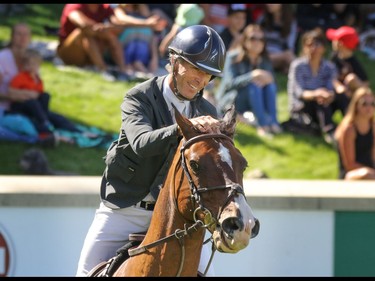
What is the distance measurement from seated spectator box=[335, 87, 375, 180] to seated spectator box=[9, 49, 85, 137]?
298 cm

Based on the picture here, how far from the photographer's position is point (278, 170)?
1088 cm

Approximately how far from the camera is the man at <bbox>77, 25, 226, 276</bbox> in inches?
189

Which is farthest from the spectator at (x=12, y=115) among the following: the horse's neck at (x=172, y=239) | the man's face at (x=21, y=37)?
the horse's neck at (x=172, y=239)

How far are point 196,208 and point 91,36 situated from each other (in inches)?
285

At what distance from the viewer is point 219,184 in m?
4.27

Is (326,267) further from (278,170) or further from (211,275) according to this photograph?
(278,170)

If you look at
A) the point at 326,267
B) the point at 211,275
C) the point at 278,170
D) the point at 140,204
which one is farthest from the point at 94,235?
the point at 278,170

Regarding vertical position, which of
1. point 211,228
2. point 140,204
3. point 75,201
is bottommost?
point 75,201

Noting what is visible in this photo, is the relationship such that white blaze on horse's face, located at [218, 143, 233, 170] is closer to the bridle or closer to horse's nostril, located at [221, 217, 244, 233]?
the bridle

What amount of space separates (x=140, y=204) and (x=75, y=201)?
2.11 m

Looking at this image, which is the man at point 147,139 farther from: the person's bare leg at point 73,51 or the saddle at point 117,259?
the person's bare leg at point 73,51

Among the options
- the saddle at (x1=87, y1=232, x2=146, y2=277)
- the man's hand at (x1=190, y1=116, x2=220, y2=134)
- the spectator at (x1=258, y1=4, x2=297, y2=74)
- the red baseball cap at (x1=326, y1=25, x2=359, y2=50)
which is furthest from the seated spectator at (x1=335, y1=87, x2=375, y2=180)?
the man's hand at (x1=190, y1=116, x2=220, y2=134)

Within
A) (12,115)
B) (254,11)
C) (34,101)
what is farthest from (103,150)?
(254,11)

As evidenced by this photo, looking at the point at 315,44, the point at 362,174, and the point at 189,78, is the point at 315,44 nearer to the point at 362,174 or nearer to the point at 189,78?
the point at 362,174
